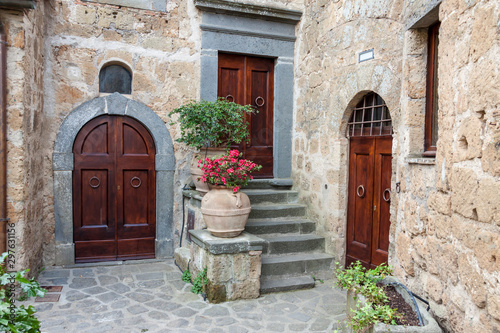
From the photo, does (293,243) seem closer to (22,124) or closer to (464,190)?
(464,190)

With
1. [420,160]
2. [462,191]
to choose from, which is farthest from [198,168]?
[462,191]

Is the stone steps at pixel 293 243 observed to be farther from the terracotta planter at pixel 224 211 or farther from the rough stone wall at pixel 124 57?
the rough stone wall at pixel 124 57

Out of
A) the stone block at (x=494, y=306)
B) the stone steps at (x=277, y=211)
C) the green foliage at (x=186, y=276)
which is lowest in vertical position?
the green foliage at (x=186, y=276)

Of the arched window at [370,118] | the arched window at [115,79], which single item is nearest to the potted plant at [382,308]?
the arched window at [370,118]

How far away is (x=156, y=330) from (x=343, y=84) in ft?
11.0

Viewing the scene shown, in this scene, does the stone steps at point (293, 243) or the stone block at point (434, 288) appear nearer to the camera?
the stone block at point (434, 288)

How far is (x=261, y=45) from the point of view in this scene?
19.1ft

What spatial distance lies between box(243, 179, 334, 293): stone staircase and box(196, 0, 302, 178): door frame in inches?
17.7

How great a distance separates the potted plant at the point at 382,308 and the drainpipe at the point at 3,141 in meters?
3.26

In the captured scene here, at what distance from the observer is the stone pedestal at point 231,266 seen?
13.0ft

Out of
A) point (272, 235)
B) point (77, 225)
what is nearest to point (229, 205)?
point (272, 235)

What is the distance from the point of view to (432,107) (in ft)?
10.3

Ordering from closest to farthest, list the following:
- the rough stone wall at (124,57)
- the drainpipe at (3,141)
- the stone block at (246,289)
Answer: the drainpipe at (3,141), the stone block at (246,289), the rough stone wall at (124,57)

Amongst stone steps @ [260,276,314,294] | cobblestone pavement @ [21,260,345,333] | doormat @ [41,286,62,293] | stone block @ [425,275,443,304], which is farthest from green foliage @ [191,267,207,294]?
stone block @ [425,275,443,304]
